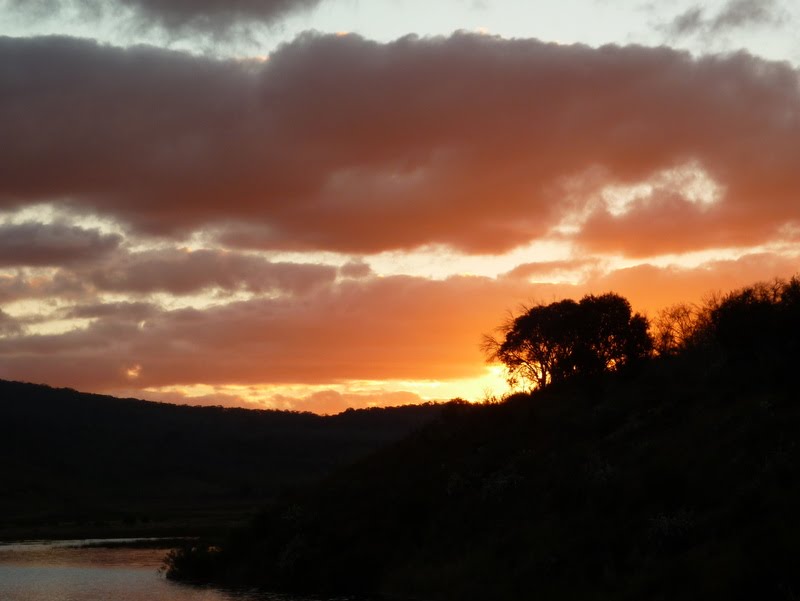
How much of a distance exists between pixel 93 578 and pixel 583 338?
1481 inches

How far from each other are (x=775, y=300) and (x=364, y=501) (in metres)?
24.9

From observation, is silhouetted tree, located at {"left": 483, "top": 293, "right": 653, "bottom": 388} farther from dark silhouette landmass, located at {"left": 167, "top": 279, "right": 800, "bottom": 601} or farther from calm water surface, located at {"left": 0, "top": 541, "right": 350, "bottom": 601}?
calm water surface, located at {"left": 0, "top": 541, "right": 350, "bottom": 601}

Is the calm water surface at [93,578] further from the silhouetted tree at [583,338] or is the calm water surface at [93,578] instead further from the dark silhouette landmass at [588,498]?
the silhouetted tree at [583,338]

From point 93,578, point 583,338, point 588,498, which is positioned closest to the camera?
point 588,498

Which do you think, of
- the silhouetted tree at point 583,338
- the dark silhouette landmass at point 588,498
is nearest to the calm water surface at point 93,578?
the dark silhouette landmass at point 588,498

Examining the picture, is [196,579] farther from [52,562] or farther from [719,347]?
[719,347]

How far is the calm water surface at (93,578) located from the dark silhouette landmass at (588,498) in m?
3.36

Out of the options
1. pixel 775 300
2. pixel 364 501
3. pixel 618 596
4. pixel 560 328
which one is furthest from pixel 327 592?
pixel 560 328

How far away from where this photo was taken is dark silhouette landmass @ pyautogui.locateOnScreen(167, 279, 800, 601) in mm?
37188

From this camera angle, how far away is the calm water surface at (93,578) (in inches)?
1991

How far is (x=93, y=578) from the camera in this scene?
197 feet

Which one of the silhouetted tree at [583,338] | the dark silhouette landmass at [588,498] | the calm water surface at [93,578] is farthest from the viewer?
the silhouetted tree at [583,338]

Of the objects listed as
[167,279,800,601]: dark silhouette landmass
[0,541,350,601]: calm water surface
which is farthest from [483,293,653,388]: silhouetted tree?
[0,541,350,601]: calm water surface

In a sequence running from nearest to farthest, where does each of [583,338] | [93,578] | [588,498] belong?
[588,498]
[93,578]
[583,338]
